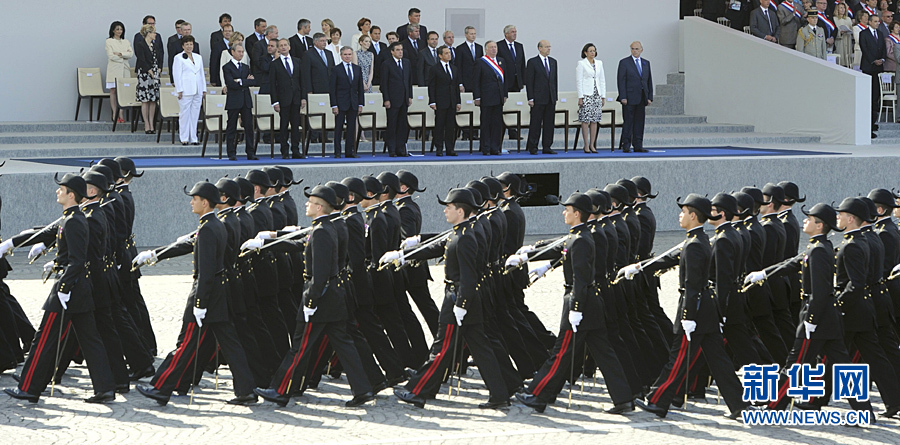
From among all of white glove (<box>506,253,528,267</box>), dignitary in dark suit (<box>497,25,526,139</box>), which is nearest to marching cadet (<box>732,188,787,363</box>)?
white glove (<box>506,253,528,267</box>)

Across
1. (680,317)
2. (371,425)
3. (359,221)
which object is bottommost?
(371,425)

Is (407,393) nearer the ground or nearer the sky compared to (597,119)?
nearer the ground

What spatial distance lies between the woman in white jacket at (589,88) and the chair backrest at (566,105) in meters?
0.85

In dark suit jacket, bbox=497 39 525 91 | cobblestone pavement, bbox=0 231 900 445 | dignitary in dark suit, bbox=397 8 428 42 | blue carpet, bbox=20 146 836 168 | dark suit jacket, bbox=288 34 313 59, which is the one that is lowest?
cobblestone pavement, bbox=0 231 900 445

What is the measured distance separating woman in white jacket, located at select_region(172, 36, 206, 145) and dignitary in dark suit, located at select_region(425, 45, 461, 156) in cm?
333

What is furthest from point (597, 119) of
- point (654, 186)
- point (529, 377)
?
point (529, 377)

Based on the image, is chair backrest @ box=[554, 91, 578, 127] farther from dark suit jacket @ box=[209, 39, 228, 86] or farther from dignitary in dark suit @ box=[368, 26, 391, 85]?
dark suit jacket @ box=[209, 39, 228, 86]

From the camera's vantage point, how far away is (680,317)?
23.8 feet

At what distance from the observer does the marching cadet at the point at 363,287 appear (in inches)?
316

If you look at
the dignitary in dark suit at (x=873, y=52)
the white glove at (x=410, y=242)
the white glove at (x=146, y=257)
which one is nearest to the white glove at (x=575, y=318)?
the white glove at (x=410, y=242)

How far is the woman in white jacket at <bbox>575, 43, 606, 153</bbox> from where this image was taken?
680 inches

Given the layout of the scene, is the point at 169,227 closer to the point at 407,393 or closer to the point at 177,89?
the point at 177,89

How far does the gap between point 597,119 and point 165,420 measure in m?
11.5

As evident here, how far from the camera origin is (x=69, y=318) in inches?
301
